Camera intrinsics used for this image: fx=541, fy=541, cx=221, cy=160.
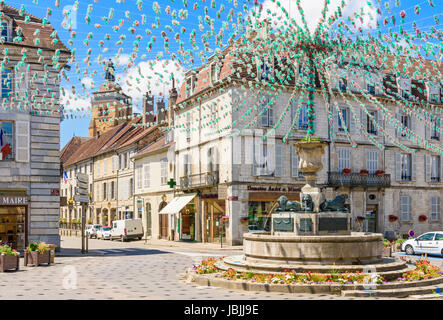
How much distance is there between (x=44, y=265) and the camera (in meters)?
18.8

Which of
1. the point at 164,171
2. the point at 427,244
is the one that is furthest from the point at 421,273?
the point at 164,171

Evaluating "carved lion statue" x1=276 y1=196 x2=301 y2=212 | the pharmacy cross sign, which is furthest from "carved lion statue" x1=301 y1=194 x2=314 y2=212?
the pharmacy cross sign

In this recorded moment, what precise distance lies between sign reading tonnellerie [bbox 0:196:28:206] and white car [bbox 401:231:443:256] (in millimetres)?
17516

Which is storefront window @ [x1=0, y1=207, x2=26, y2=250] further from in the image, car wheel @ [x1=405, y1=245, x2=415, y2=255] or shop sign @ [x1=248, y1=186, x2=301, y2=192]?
car wheel @ [x1=405, y1=245, x2=415, y2=255]

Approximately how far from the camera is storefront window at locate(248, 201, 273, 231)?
31.6 metres

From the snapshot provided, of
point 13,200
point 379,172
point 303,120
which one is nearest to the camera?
point 13,200

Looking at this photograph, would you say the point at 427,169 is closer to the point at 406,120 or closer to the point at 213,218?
the point at 406,120

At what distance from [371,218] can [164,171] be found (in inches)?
586

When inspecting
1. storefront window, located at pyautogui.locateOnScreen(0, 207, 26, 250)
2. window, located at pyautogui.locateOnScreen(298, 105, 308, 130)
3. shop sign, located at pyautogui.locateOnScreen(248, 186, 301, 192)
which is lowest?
storefront window, located at pyautogui.locateOnScreen(0, 207, 26, 250)

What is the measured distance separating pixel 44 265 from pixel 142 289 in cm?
766

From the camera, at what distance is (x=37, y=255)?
1850cm

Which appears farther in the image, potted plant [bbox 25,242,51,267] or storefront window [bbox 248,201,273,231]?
storefront window [bbox 248,201,273,231]

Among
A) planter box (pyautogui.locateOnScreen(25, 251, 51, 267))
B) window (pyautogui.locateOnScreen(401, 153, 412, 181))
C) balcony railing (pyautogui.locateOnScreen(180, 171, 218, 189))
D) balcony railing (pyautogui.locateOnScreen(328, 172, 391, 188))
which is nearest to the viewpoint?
planter box (pyautogui.locateOnScreen(25, 251, 51, 267))

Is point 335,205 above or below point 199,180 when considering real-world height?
below
